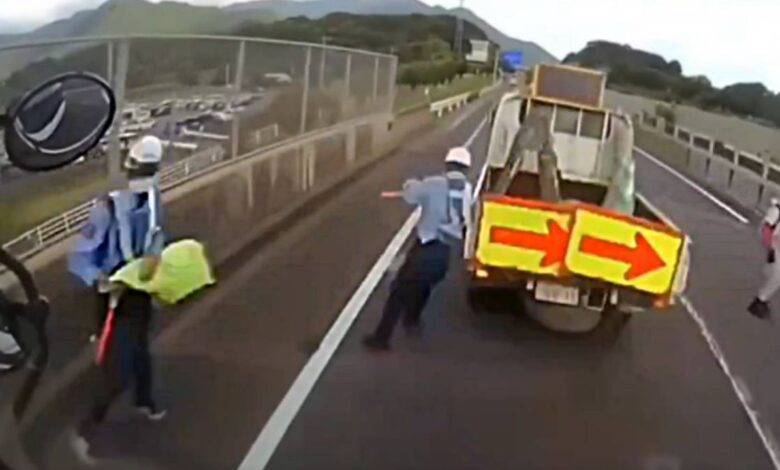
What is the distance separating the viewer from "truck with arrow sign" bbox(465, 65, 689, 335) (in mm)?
2221

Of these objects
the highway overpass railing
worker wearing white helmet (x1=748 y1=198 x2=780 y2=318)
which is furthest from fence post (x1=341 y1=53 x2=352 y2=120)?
worker wearing white helmet (x1=748 y1=198 x2=780 y2=318)

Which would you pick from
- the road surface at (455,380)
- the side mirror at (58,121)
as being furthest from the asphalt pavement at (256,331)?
the side mirror at (58,121)

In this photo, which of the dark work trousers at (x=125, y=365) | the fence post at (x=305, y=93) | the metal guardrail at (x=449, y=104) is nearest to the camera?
the dark work trousers at (x=125, y=365)

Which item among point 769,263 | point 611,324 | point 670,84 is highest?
point 670,84

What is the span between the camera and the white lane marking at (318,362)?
2.36 m

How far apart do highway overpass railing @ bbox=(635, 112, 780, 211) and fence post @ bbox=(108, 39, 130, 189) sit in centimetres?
79

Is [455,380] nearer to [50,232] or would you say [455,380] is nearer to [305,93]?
[305,93]

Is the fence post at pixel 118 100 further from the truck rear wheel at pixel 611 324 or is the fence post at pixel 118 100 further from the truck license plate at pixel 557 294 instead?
the truck rear wheel at pixel 611 324

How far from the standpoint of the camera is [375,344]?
7.94ft

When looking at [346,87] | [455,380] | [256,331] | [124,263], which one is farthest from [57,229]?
[455,380]

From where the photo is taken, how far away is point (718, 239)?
236 cm

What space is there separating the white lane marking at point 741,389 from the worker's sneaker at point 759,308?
0.08 metres

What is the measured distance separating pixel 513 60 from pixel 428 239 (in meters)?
0.31

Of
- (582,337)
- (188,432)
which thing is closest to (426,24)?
(582,337)
